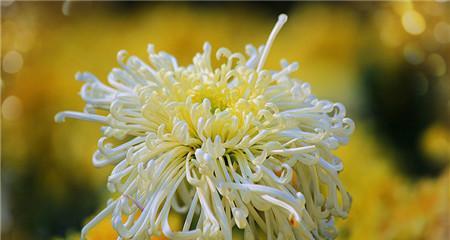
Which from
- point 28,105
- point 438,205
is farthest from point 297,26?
point 28,105

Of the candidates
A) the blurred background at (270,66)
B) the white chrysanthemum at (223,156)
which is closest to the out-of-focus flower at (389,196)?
the blurred background at (270,66)

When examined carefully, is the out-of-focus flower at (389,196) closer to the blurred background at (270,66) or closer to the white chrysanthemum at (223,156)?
the blurred background at (270,66)

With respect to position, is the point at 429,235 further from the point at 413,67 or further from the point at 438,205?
the point at 413,67

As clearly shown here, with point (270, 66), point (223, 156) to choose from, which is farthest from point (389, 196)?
point (223, 156)

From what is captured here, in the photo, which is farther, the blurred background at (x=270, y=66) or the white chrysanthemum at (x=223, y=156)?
the blurred background at (x=270, y=66)

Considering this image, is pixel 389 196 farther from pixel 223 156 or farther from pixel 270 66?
pixel 223 156
